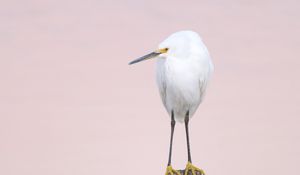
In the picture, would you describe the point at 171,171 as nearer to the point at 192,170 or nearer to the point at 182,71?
the point at 192,170

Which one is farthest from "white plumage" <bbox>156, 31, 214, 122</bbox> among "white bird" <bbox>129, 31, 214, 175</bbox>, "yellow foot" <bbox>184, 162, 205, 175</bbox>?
"yellow foot" <bbox>184, 162, 205, 175</bbox>

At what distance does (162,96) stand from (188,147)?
2.80 feet

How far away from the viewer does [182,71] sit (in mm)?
12000

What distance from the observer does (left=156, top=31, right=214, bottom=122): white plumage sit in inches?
472

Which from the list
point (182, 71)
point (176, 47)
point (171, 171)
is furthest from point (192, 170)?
point (176, 47)

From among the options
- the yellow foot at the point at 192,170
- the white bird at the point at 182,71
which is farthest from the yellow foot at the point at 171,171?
the yellow foot at the point at 192,170

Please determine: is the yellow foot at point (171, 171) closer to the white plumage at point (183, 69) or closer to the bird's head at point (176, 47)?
the white plumage at point (183, 69)

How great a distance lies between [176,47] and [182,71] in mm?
354

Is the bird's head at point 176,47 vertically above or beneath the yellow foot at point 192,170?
above

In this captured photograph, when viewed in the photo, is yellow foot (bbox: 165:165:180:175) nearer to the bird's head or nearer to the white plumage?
the white plumage

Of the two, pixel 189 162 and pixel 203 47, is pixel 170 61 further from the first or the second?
pixel 189 162

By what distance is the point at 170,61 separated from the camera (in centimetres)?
1200

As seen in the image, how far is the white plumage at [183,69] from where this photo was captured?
12000 mm

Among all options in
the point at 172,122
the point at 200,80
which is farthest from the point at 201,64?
the point at 172,122
